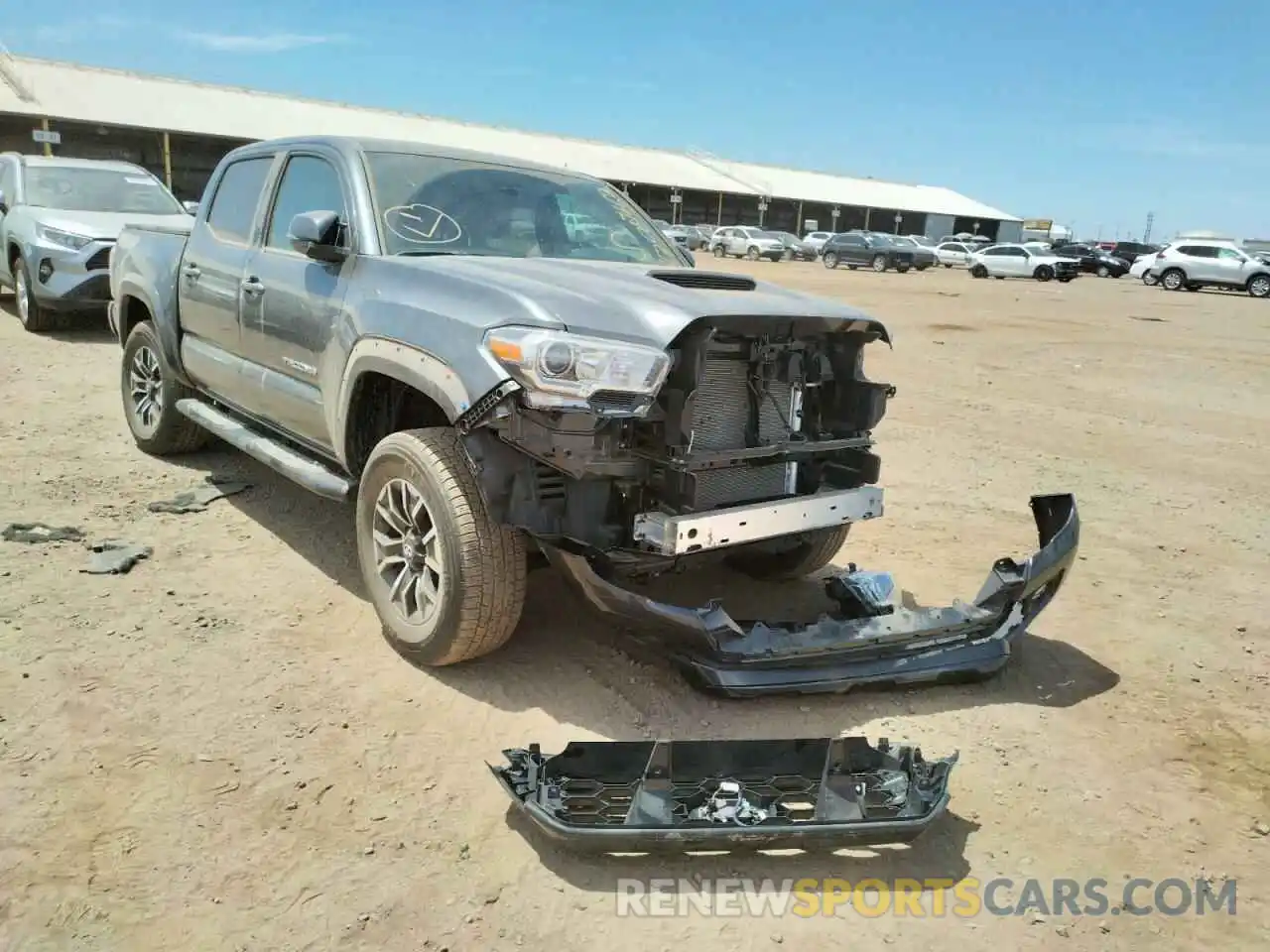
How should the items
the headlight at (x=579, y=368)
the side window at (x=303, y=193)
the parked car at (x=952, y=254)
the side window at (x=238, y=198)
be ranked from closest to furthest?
1. the headlight at (x=579, y=368)
2. the side window at (x=303, y=193)
3. the side window at (x=238, y=198)
4. the parked car at (x=952, y=254)

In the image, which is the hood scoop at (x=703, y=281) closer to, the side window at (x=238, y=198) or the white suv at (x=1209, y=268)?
the side window at (x=238, y=198)

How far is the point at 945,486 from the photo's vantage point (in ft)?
21.6

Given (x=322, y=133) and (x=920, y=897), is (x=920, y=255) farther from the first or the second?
(x=920, y=897)

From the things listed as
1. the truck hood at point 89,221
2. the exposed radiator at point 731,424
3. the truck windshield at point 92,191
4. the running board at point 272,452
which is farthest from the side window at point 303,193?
the truck windshield at point 92,191

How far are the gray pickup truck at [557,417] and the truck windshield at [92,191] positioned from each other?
796cm

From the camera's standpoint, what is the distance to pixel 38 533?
480 centimetres

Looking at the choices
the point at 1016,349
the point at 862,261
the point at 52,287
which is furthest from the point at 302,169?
the point at 862,261

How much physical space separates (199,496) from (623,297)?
3491mm

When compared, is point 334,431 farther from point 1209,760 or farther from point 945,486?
point 945,486

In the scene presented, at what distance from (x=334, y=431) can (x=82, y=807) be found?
175 centimetres

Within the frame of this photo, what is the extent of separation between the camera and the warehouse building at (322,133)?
114ft

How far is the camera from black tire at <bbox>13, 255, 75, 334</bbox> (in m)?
10.6

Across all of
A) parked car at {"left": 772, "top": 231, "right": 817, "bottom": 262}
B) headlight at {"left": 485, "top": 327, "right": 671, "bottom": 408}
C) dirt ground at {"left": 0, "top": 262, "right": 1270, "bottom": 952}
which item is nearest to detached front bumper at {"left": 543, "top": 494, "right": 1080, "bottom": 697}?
dirt ground at {"left": 0, "top": 262, "right": 1270, "bottom": 952}

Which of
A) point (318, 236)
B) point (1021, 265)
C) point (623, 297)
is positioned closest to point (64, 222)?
point (318, 236)
